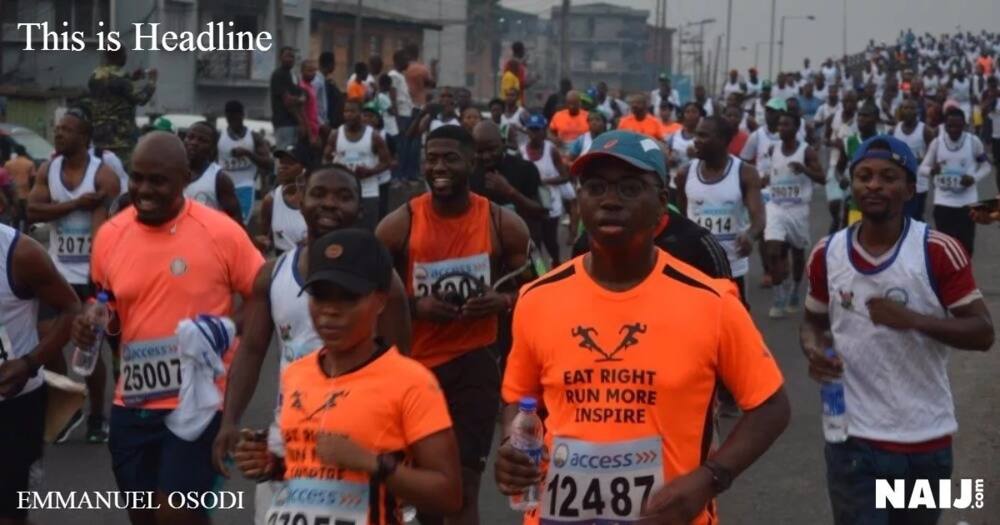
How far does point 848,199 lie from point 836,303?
1199cm

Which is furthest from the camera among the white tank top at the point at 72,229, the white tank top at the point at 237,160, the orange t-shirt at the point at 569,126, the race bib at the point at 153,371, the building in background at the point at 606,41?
the building in background at the point at 606,41

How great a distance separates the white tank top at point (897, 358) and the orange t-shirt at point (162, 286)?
2.30m

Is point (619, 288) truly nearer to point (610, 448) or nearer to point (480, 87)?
point (610, 448)

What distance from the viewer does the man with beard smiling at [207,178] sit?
39.5 feet

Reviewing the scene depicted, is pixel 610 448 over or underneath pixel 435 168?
underneath

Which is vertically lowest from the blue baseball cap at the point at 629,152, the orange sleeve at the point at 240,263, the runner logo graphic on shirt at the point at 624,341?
the orange sleeve at the point at 240,263

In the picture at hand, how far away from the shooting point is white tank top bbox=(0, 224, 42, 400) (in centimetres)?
685

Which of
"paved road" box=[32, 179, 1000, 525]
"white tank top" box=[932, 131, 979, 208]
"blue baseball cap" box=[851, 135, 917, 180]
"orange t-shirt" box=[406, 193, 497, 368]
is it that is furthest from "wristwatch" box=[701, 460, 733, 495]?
"white tank top" box=[932, 131, 979, 208]

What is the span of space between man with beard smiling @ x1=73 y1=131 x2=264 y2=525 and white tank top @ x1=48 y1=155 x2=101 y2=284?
4.75 meters

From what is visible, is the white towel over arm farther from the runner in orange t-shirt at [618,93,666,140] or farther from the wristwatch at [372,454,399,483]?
the runner in orange t-shirt at [618,93,666,140]

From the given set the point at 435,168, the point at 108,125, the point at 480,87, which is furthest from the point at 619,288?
the point at 480,87

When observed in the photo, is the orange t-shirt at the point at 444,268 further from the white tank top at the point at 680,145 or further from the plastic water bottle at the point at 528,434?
the white tank top at the point at 680,145

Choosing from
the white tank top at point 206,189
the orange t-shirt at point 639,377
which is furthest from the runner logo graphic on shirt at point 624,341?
the white tank top at point 206,189

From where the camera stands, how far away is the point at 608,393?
4543mm
